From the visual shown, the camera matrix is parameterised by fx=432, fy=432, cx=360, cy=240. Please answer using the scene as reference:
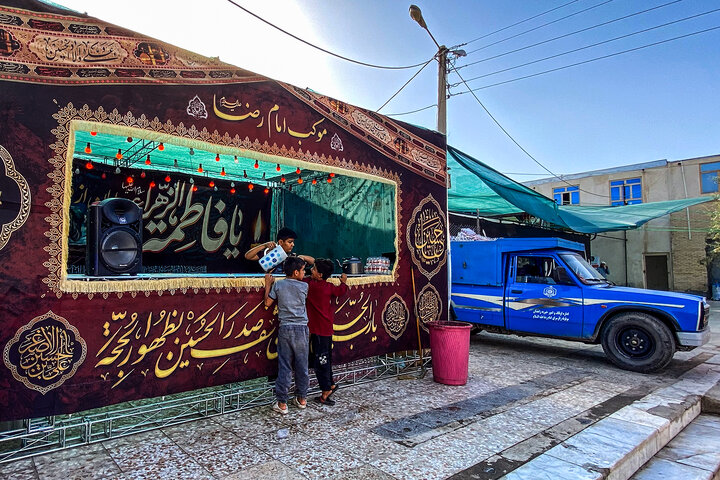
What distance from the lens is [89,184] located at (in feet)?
25.1

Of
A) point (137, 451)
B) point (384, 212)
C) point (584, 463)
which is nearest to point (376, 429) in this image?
point (584, 463)

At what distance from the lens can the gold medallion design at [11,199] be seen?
10.3 feet

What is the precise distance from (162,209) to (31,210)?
547 centimetres

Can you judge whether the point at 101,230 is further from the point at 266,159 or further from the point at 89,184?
the point at 89,184

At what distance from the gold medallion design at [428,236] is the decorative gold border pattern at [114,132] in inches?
82.6

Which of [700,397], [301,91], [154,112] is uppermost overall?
[301,91]

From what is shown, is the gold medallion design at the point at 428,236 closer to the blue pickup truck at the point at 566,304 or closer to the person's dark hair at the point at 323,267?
the person's dark hair at the point at 323,267

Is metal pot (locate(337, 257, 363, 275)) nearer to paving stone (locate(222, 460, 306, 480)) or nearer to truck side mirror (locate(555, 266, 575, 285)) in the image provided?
paving stone (locate(222, 460, 306, 480))

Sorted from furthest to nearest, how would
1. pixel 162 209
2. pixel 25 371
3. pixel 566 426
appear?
pixel 162 209 < pixel 566 426 < pixel 25 371

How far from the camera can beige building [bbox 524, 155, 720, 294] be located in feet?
64.3

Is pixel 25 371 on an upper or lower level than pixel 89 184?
lower

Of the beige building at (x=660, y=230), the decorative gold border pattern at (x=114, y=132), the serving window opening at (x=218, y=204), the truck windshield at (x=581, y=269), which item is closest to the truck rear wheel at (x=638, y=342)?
the truck windshield at (x=581, y=269)

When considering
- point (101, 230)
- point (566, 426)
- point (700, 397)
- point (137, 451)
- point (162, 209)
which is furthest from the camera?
point (162, 209)

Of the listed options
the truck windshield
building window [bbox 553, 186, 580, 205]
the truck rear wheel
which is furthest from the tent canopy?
building window [bbox 553, 186, 580, 205]
